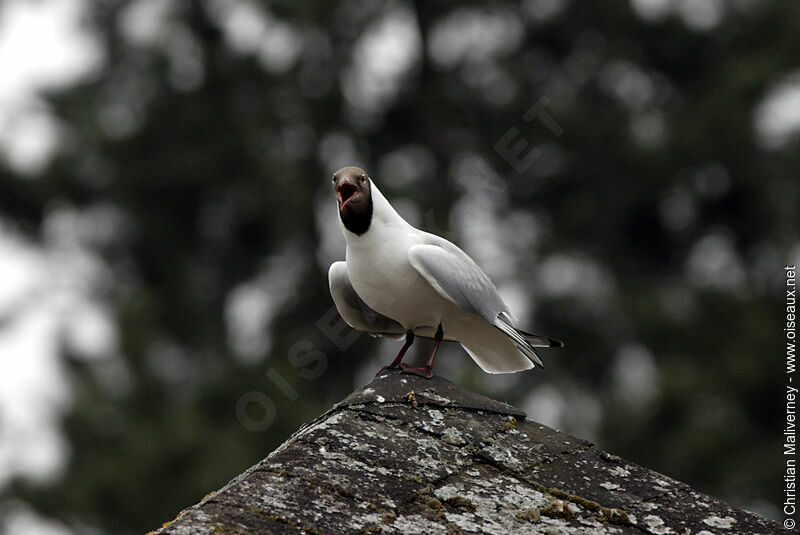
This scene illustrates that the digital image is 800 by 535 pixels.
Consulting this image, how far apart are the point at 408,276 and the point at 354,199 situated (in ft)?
1.08

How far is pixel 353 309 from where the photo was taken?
14.6ft

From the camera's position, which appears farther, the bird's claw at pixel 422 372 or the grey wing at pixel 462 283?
the grey wing at pixel 462 283

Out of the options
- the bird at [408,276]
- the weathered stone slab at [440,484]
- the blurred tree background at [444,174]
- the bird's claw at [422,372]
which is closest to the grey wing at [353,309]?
the bird at [408,276]

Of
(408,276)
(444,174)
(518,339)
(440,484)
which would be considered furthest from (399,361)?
(444,174)

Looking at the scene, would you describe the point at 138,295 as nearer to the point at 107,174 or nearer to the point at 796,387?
the point at 107,174

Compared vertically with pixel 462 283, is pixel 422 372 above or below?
below

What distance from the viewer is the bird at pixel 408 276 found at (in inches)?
154

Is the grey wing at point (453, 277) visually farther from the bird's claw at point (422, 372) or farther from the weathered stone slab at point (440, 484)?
the weathered stone slab at point (440, 484)

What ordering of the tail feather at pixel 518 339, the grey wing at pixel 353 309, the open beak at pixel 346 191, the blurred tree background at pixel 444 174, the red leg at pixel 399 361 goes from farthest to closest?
the blurred tree background at pixel 444 174 < the grey wing at pixel 353 309 < the tail feather at pixel 518 339 < the open beak at pixel 346 191 < the red leg at pixel 399 361

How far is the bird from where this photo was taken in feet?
12.9

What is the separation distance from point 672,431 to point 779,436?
4.63 feet

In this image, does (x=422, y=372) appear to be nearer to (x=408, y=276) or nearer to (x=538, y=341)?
(x=408, y=276)

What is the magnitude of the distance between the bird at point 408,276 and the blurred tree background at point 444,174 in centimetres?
723

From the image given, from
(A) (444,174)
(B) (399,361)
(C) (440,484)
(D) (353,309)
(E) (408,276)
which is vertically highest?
(A) (444,174)
